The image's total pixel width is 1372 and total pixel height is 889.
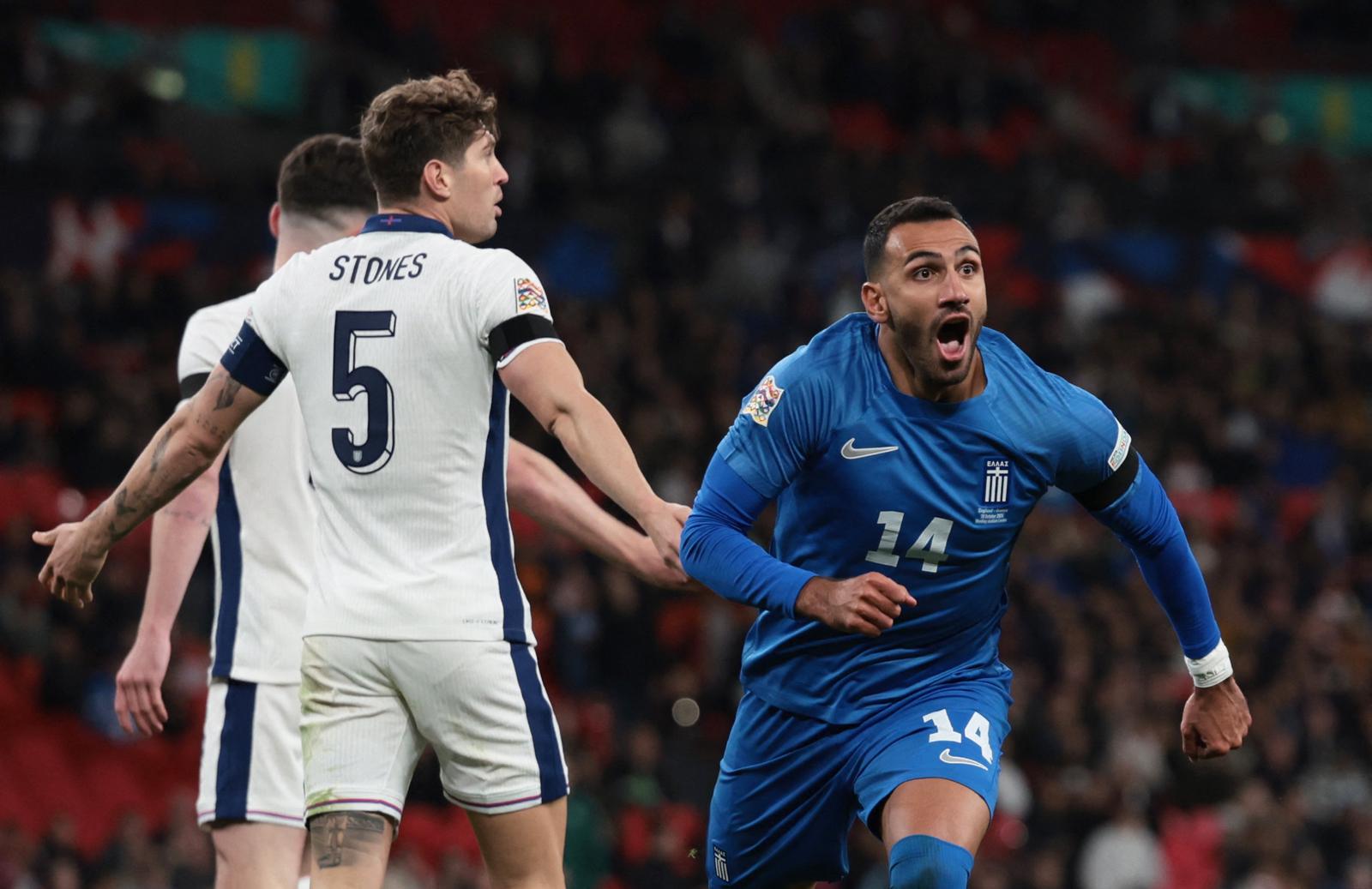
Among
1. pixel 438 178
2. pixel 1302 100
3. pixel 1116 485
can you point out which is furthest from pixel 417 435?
pixel 1302 100

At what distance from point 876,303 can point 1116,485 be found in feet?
2.99

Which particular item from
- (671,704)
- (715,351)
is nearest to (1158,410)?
(715,351)

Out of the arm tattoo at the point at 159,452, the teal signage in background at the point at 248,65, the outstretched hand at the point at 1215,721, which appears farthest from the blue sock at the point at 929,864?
the teal signage in background at the point at 248,65

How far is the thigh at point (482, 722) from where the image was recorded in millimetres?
4516

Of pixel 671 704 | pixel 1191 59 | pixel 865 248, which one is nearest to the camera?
pixel 865 248

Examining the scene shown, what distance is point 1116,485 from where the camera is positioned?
17.9 ft

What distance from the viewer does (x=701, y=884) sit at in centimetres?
1218

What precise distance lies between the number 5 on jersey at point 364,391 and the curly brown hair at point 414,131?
408 millimetres

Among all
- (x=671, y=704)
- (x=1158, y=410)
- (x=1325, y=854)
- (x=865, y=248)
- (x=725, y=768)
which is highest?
(x=865, y=248)

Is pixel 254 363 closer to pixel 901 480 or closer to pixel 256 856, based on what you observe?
pixel 256 856

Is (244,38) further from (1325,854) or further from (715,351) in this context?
(1325,854)

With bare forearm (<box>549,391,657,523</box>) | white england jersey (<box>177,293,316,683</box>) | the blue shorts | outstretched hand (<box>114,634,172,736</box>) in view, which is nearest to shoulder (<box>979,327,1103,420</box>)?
the blue shorts

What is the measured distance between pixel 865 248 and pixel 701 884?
7535 millimetres

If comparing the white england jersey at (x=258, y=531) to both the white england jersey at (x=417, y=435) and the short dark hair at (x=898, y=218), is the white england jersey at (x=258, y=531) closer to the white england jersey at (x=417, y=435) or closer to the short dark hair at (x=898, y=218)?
the white england jersey at (x=417, y=435)
